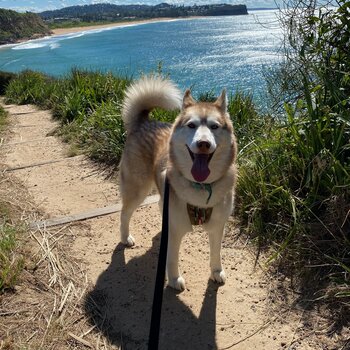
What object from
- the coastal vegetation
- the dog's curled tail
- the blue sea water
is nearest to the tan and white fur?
the dog's curled tail

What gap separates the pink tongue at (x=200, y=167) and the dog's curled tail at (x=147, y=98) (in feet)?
3.33

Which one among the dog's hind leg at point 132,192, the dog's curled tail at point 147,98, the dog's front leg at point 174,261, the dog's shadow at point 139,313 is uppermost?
the dog's curled tail at point 147,98

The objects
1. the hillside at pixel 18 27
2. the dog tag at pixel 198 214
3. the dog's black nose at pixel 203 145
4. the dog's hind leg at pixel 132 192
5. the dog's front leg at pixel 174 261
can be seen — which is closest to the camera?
the dog's black nose at pixel 203 145

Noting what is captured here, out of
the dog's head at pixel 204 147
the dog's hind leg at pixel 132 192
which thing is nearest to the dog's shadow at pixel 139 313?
the dog's hind leg at pixel 132 192

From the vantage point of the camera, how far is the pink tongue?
2.14 meters

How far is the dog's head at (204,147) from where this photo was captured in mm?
2135

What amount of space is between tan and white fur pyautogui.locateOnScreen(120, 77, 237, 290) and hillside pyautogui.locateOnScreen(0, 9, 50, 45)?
213 feet

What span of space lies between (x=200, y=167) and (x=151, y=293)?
3.42 feet

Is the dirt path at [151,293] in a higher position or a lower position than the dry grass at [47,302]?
lower

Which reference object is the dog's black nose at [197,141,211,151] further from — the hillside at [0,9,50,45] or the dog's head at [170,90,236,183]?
the hillside at [0,9,50,45]

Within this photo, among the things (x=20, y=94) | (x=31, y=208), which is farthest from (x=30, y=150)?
(x=20, y=94)

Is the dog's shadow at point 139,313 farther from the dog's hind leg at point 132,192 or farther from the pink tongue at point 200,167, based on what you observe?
the pink tongue at point 200,167

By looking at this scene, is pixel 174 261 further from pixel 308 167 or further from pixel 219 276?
pixel 308 167

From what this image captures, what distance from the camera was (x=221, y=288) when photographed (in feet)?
8.50
